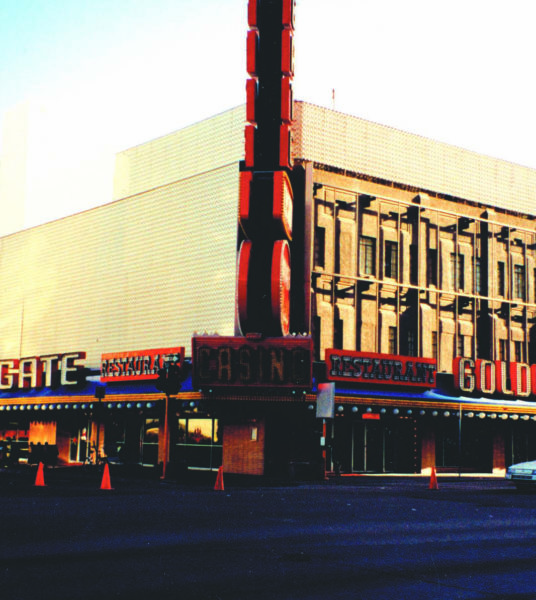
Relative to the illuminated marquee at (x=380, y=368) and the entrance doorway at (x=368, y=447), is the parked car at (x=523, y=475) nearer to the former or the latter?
the illuminated marquee at (x=380, y=368)

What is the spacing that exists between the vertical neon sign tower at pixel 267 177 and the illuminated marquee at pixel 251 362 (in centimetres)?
69

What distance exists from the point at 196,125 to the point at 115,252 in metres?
8.31

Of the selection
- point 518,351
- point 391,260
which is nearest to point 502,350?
point 518,351

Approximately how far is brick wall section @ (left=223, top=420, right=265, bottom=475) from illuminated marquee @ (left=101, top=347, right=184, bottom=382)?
3868 mm

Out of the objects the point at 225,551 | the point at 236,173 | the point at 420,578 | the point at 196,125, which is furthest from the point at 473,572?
the point at 196,125

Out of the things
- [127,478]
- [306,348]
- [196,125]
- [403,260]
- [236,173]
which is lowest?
[127,478]

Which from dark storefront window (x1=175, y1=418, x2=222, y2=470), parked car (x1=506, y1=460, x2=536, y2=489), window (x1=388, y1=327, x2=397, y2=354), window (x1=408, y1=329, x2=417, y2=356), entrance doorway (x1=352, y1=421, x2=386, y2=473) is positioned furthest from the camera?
window (x1=408, y1=329, x2=417, y2=356)

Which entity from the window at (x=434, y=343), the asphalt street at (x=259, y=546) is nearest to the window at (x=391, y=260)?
the window at (x=434, y=343)

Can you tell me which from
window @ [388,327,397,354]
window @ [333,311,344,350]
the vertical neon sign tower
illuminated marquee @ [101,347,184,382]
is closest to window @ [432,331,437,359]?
window @ [388,327,397,354]

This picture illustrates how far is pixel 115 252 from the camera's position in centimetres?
4647

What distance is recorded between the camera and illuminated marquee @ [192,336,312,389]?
3478 centimetres

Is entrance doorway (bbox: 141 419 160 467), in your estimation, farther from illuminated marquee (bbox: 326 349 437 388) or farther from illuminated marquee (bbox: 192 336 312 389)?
illuminated marquee (bbox: 326 349 437 388)

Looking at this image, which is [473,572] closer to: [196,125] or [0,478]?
[0,478]

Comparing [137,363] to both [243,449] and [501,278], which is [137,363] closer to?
[243,449]
